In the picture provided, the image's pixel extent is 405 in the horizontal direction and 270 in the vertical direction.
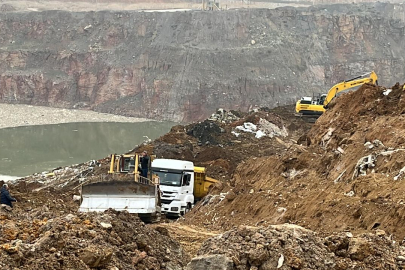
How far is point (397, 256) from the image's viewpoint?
21.0ft

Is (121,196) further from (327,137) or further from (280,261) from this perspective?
(327,137)

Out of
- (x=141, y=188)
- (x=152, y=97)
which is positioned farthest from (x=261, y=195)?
(x=152, y=97)

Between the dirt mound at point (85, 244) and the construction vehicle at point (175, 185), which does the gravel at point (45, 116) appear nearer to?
the construction vehicle at point (175, 185)

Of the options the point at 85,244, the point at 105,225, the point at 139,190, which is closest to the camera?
the point at 85,244

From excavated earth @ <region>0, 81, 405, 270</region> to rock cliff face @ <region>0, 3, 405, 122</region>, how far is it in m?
34.0

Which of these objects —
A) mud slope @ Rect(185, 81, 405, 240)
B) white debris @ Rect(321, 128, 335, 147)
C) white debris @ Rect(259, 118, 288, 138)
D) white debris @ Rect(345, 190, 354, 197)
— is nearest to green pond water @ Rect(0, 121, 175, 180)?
white debris @ Rect(259, 118, 288, 138)

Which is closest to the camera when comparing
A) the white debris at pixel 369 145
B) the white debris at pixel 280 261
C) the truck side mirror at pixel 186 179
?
the white debris at pixel 280 261

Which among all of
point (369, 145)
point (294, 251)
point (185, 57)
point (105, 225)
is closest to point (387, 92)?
point (369, 145)

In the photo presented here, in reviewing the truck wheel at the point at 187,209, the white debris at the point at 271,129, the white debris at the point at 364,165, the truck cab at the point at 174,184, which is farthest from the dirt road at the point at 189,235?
the white debris at the point at 271,129

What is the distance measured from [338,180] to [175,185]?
485 centimetres

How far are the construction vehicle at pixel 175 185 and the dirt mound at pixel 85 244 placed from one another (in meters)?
7.97

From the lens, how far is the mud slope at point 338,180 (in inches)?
396

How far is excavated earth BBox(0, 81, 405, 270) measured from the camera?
6.14 metres

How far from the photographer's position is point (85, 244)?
647 cm
